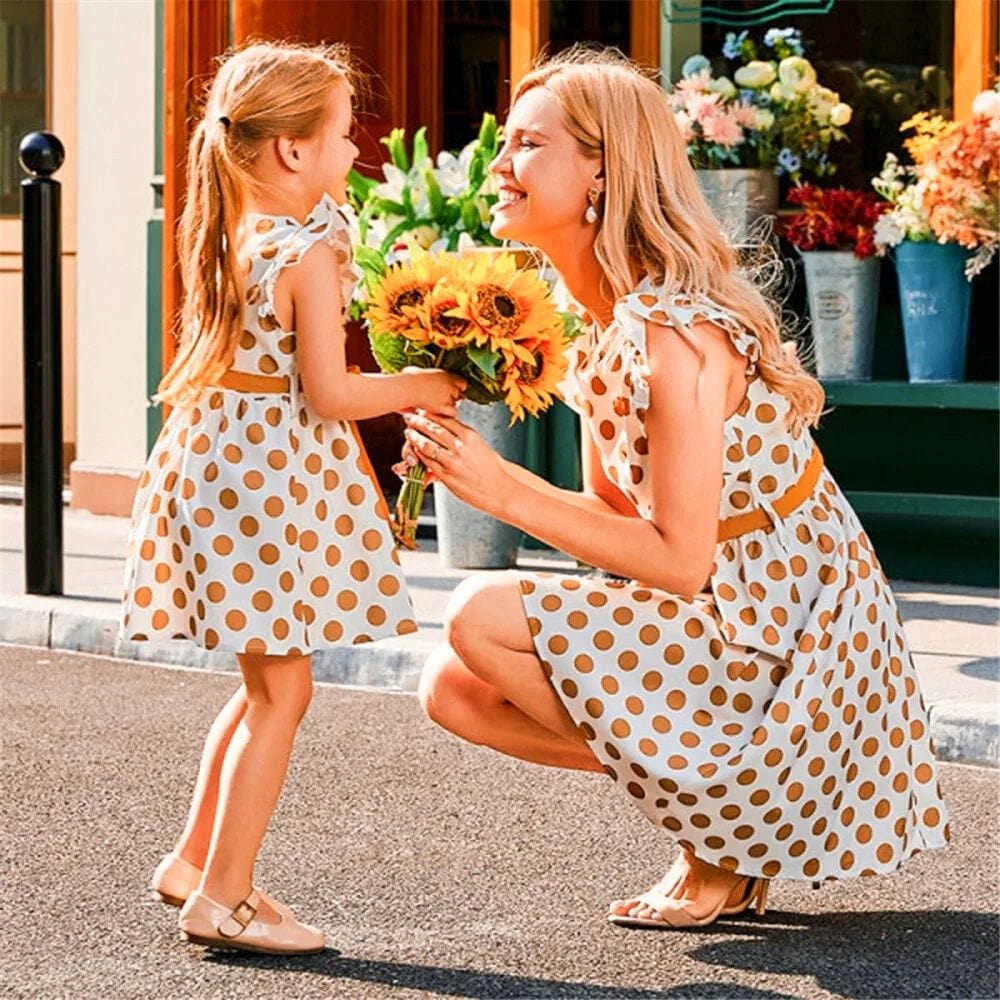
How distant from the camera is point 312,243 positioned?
4.27 m

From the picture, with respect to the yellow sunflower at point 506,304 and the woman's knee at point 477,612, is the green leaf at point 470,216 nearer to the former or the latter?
the yellow sunflower at point 506,304

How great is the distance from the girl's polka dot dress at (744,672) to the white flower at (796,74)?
17.2 ft

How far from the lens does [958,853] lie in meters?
5.05

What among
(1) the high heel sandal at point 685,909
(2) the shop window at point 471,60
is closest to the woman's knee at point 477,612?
(1) the high heel sandal at point 685,909

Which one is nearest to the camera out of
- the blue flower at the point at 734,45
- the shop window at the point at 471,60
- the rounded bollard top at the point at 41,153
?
the rounded bollard top at the point at 41,153

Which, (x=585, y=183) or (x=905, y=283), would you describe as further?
(x=905, y=283)

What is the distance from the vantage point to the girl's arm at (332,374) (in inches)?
165

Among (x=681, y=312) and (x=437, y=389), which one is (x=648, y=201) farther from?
(x=437, y=389)

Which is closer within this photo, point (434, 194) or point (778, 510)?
point (778, 510)

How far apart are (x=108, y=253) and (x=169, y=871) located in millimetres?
7079

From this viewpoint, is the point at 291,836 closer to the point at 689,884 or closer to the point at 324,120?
the point at 689,884

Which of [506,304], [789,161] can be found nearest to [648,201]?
[506,304]

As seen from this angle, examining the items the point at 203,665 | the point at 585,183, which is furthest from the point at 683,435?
the point at 203,665

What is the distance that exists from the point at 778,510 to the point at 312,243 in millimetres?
953
